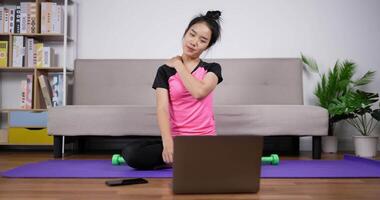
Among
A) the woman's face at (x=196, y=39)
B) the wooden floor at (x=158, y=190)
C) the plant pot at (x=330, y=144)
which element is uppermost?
the woman's face at (x=196, y=39)

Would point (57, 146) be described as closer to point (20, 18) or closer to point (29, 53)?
point (29, 53)

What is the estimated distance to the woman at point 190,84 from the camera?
189 centimetres

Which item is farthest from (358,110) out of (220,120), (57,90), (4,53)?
(4,53)

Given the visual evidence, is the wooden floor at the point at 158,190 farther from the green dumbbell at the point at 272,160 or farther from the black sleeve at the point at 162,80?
the green dumbbell at the point at 272,160

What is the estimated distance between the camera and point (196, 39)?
192 centimetres

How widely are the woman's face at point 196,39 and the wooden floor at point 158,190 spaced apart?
0.59 metres

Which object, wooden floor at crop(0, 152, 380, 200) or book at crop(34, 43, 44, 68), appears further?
book at crop(34, 43, 44, 68)

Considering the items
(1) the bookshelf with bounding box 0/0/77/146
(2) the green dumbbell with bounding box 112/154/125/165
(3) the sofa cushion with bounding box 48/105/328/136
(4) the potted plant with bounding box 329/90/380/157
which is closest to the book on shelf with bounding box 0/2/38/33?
(1) the bookshelf with bounding box 0/0/77/146

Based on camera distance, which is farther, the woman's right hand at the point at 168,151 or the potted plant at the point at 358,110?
the potted plant at the point at 358,110

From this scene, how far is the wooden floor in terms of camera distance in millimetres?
1559

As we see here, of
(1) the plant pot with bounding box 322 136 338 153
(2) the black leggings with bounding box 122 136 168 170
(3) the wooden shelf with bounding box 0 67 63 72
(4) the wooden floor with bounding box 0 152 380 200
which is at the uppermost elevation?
(3) the wooden shelf with bounding box 0 67 63 72

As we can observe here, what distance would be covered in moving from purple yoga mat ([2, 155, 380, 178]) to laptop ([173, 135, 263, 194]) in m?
0.49

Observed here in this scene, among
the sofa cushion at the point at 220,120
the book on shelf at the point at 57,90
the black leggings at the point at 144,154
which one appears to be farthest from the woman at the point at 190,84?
the book on shelf at the point at 57,90

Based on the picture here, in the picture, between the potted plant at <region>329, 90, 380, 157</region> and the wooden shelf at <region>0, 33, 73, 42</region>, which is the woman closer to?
the potted plant at <region>329, 90, 380, 157</region>
